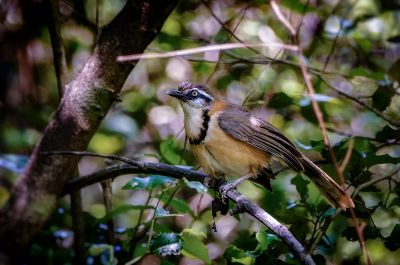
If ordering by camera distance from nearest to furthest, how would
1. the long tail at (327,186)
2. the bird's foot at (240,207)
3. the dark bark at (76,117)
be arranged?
the bird's foot at (240,207)
the long tail at (327,186)
the dark bark at (76,117)

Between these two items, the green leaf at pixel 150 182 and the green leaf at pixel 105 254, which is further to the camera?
the green leaf at pixel 105 254

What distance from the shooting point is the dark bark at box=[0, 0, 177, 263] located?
3738 millimetres

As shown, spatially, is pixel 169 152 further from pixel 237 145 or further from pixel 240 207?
pixel 240 207

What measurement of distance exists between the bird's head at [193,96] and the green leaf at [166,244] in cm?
142

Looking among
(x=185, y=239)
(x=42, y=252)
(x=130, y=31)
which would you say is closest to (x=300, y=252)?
(x=185, y=239)

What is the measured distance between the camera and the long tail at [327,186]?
11.9 ft

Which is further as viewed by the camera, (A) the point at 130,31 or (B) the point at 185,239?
(A) the point at 130,31

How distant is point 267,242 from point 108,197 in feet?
6.66

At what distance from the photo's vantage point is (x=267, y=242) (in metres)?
3.13

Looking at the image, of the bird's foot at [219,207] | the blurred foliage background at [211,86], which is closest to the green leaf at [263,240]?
the bird's foot at [219,207]

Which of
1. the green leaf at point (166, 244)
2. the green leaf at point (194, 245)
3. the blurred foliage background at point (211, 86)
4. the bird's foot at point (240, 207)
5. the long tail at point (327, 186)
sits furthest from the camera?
the blurred foliage background at point (211, 86)

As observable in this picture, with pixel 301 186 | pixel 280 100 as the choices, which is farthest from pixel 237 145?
pixel 301 186

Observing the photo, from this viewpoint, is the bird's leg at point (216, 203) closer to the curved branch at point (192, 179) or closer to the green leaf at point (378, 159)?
the curved branch at point (192, 179)

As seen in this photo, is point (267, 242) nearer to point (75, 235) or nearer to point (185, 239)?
point (185, 239)
